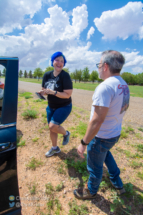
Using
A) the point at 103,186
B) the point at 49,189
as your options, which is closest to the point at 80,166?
the point at 103,186

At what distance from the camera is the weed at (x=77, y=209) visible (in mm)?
1642

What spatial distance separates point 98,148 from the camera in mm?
1486

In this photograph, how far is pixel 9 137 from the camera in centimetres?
139

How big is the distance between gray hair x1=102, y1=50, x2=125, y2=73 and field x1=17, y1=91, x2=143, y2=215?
1.76 metres

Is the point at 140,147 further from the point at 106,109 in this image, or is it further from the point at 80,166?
the point at 106,109

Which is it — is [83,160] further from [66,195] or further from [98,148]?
[98,148]

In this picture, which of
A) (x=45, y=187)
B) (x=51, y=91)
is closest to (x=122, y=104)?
(x=51, y=91)

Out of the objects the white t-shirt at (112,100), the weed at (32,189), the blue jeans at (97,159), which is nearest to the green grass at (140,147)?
the blue jeans at (97,159)

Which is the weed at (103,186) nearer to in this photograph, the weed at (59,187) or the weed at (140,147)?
the weed at (59,187)

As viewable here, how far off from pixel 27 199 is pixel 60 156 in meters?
1.03

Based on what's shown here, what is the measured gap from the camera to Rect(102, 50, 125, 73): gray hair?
1.31m

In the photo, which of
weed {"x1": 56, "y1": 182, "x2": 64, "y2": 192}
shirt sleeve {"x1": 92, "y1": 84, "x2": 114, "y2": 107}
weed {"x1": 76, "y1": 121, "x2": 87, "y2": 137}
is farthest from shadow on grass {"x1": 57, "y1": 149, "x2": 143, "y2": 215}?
weed {"x1": 76, "y1": 121, "x2": 87, "y2": 137}

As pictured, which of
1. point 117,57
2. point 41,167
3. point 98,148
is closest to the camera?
point 117,57

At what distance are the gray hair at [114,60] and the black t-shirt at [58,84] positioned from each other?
3.60ft
